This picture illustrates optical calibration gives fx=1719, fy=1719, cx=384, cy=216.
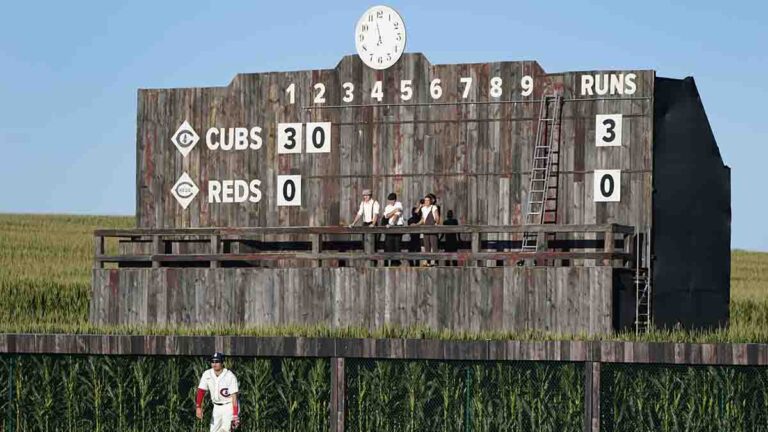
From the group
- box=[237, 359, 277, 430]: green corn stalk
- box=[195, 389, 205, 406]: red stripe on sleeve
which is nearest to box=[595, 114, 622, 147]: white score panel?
box=[237, 359, 277, 430]: green corn stalk

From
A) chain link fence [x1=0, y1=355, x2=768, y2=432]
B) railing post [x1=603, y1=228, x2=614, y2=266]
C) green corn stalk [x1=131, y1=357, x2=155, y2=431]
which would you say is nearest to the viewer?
chain link fence [x1=0, y1=355, x2=768, y2=432]

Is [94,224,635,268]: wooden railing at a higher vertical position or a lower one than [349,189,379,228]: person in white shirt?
lower

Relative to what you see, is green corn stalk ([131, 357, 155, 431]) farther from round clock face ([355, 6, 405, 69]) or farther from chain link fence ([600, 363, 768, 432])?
round clock face ([355, 6, 405, 69])

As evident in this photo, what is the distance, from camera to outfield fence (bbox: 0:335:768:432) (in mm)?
28953

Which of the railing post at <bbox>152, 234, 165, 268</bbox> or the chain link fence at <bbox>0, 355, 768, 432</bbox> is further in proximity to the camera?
the railing post at <bbox>152, 234, 165, 268</bbox>

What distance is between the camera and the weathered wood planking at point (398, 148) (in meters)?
35.2

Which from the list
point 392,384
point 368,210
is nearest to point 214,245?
point 368,210

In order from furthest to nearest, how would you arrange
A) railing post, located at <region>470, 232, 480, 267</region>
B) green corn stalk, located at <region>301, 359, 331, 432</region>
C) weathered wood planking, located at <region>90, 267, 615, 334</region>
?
railing post, located at <region>470, 232, 480, 267</region> < weathered wood planking, located at <region>90, 267, 615, 334</region> < green corn stalk, located at <region>301, 359, 331, 432</region>

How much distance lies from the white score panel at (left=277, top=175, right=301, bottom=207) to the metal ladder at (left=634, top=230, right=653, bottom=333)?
298 inches

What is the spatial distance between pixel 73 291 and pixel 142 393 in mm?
21694

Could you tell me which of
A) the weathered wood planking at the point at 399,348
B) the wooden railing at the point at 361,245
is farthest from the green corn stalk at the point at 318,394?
the wooden railing at the point at 361,245

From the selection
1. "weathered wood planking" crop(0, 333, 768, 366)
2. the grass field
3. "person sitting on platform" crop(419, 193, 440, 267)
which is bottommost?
"weathered wood planking" crop(0, 333, 768, 366)

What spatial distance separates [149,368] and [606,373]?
824cm

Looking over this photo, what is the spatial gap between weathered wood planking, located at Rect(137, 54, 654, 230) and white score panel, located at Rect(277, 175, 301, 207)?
0.14m
